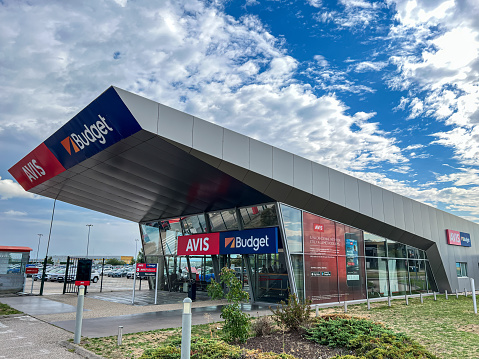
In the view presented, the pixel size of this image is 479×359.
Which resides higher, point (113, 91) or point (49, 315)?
point (113, 91)

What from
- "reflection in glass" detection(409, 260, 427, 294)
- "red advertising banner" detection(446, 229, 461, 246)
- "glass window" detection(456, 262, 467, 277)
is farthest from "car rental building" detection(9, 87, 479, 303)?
"glass window" detection(456, 262, 467, 277)

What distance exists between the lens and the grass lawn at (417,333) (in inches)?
353

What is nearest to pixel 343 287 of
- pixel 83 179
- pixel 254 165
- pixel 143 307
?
pixel 254 165

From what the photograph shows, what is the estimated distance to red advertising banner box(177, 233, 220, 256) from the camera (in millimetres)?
20297

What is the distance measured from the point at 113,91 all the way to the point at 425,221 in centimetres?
2291

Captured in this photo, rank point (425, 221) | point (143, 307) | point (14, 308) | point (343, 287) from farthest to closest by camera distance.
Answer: point (425, 221), point (343, 287), point (143, 307), point (14, 308)

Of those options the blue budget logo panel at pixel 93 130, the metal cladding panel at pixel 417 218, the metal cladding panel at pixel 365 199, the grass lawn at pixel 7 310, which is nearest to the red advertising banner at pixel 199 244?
the metal cladding panel at pixel 365 199

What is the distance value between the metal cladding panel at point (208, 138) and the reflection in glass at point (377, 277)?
12.6 metres

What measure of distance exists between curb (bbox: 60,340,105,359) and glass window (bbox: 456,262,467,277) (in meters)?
29.4

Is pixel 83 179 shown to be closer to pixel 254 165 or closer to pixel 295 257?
pixel 254 165

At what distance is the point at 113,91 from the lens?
11164 millimetres

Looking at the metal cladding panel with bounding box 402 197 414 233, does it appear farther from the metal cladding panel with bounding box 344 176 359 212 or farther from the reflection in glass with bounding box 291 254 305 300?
the reflection in glass with bounding box 291 254 305 300

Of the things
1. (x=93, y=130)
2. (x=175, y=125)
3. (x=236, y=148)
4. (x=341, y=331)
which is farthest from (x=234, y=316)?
(x=93, y=130)

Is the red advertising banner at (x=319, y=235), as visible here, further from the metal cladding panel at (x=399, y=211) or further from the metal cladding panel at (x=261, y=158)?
the metal cladding panel at (x=399, y=211)
